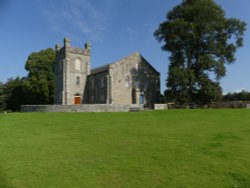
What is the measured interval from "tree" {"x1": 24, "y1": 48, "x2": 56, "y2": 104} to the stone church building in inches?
285

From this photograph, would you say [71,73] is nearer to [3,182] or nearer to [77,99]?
[77,99]

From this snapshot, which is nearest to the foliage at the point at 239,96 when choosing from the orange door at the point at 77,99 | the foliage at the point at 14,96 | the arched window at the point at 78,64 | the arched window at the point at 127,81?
the arched window at the point at 127,81

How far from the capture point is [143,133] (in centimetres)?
1367

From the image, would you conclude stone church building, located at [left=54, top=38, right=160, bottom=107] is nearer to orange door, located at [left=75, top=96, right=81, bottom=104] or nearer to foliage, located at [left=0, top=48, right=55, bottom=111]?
orange door, located at [left=75, top=96, right=81, bottom=104]

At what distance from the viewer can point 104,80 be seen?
4125cm

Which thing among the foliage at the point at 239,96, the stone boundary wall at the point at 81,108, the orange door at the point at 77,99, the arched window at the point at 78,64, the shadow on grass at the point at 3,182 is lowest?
the shadow on grass at the point at 3,182

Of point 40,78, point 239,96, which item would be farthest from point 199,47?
point 239,96

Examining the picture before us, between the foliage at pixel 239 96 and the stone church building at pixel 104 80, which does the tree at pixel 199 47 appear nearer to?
the stone church building at pixel 104 80

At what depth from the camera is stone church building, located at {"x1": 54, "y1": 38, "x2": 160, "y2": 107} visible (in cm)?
4053

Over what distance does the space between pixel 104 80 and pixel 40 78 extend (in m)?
17.2

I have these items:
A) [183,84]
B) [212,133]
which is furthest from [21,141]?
[183,84]

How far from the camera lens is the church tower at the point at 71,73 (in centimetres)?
4328

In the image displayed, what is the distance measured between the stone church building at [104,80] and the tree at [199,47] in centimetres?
670

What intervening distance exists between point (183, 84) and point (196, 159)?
26.5 m
